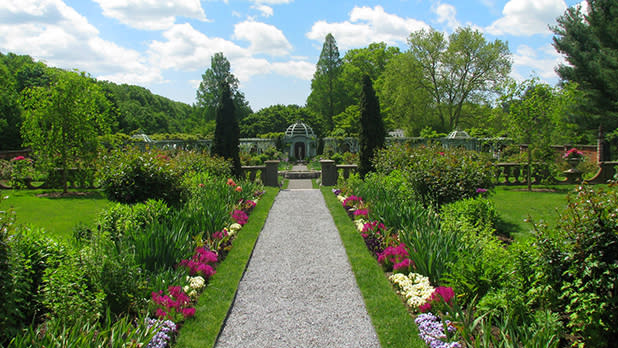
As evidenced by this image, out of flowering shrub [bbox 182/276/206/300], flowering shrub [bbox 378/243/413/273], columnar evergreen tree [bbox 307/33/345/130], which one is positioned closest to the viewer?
flowering shrub [bbox 182/276/206/300]

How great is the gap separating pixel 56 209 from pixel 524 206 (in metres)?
12.2

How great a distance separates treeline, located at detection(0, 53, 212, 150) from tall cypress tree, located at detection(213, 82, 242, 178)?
3795 millimetres

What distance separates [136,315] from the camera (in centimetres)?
387

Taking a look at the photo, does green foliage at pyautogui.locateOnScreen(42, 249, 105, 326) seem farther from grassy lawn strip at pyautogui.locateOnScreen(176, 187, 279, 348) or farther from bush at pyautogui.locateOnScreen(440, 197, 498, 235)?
bush at pyautogui.locateOnScreen(440, 197, 498, 235)

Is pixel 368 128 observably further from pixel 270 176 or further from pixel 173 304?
pixel 173 304

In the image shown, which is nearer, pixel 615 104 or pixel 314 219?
pixel 314 219

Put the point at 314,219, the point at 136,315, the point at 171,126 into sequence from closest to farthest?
the point at 136,315, the point at 314,219, the point at 171,126

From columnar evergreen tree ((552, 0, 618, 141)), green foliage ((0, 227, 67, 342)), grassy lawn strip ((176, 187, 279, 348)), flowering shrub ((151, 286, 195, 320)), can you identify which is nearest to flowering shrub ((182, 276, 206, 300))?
grassy lawn strip ((176, 187, 279, 348))

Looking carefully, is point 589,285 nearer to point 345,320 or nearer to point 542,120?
point 345,320

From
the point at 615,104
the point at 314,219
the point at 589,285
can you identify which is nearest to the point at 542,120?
the point at 615,104

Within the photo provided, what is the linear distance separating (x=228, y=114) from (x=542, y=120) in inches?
445

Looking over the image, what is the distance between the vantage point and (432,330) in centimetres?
361

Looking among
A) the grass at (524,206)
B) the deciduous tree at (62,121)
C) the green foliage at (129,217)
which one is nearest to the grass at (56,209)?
the deciduous tree at (62,121)

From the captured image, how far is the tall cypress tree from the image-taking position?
15.3 meters
